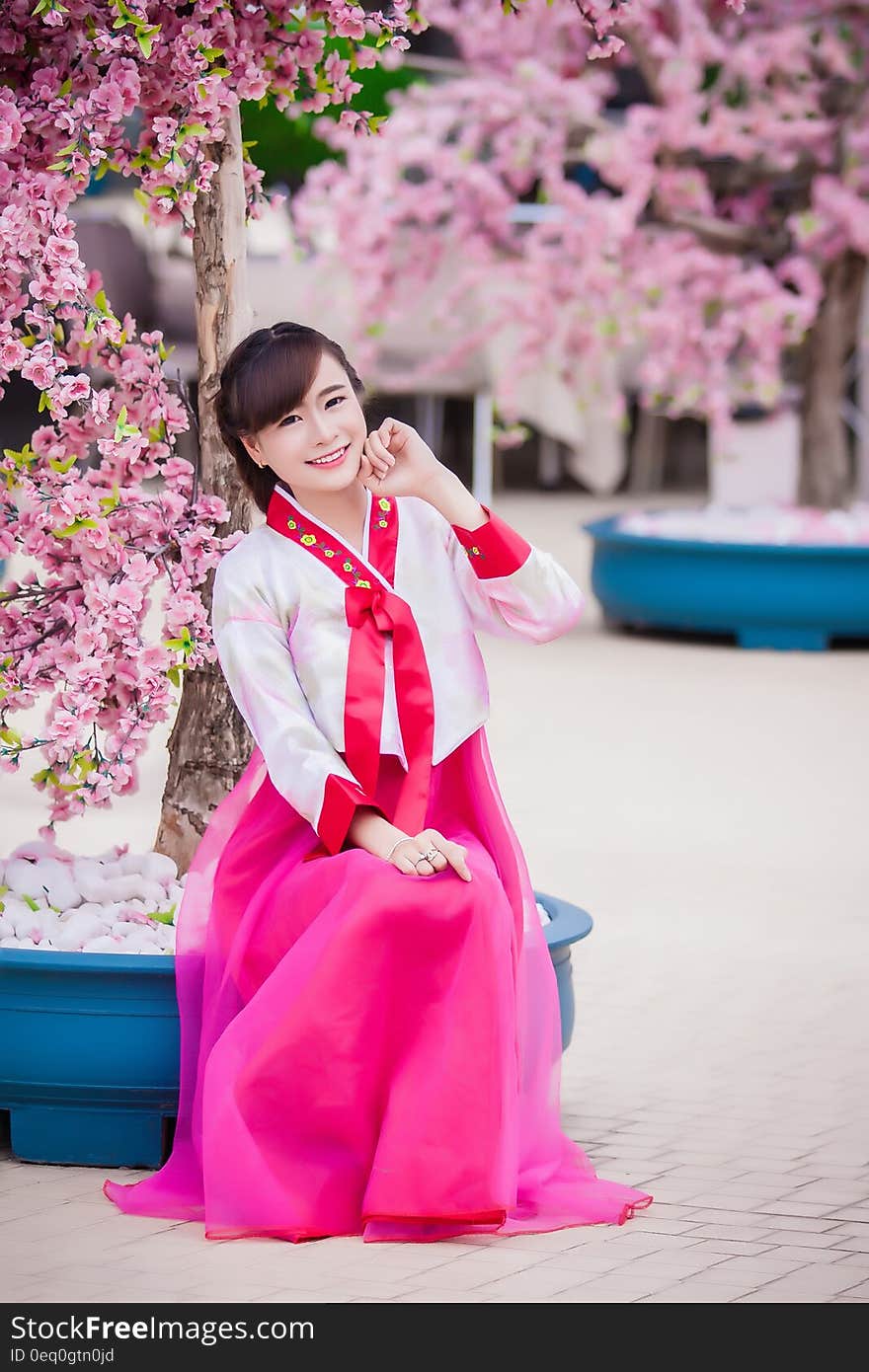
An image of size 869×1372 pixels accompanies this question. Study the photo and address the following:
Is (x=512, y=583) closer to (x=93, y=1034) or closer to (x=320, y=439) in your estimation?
(x=320, y=439)

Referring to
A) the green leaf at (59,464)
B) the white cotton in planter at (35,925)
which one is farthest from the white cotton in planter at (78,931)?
the green leaf at (59,464)

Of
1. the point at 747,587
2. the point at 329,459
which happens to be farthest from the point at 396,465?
the point at 747,587

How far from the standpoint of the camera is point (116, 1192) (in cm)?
296

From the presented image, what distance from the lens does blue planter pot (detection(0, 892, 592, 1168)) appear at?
3006 millimetres

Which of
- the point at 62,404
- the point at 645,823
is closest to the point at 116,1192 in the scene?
the point at 62,404

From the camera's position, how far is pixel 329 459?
2994 millimetres

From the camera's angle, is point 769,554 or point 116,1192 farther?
point 769,554

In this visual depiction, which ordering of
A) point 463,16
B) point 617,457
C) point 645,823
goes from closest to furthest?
point 645,823
point 463,16
point 617,457

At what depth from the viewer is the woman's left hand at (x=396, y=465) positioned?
9.80 ft

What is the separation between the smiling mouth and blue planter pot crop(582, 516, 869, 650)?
572 cm

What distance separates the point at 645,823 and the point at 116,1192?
3.00 meters

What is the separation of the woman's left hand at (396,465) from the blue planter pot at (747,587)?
18.6ft

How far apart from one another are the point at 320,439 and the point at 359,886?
25.3 inches
